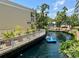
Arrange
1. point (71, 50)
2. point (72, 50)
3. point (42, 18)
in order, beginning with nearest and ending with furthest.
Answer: point (72, 50) < point (71, 50) < point (42, 18)

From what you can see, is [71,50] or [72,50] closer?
[72,50]

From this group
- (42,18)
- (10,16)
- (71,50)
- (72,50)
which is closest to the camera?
(72,50)

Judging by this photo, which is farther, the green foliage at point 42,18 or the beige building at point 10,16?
the green foliage at point 42,18

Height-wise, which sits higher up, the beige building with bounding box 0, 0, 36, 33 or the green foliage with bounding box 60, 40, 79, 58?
the beige building with bounding box 0, 0, 36, 33

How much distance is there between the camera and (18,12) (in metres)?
36.3

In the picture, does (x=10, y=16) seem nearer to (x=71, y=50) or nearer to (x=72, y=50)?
(x=71, y=50)

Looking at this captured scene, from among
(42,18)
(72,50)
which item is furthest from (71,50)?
(42,18)

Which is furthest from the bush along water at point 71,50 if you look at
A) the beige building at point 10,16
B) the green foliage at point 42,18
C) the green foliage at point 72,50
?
the green foliage at point 42,18

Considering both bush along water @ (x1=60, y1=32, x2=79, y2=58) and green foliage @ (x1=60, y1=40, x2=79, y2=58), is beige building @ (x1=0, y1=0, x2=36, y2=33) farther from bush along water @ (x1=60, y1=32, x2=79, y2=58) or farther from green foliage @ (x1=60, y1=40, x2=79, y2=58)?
green foliage @ (x1=60, y1=40, x2=79, y2=58)

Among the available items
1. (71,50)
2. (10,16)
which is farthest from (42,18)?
(71,50)

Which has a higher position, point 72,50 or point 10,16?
point 10,16

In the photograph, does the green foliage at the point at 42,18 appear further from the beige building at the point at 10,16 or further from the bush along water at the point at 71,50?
the bush along water at the point at 71,50

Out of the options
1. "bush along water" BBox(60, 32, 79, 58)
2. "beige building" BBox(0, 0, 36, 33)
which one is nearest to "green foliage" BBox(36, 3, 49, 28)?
"beige building" BBox(0, 0, 36, 33)

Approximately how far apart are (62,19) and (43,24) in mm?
35938
